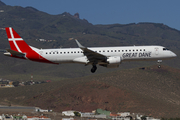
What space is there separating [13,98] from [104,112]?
1969 inches

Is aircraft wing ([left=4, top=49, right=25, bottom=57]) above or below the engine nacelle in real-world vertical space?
above

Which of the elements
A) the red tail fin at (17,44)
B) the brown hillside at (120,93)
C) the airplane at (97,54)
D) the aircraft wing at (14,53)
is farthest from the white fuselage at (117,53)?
the brown hillside at (120,93)

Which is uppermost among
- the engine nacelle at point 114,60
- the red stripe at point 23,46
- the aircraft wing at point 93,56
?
the red stripe at point 23,46

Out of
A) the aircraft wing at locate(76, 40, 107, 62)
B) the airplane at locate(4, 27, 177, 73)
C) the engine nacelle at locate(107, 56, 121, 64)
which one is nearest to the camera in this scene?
the aircraft wing at locate(76, 40, 107, 62)

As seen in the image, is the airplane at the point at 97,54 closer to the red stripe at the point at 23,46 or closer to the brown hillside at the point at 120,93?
the red stripe at the point at 23,46

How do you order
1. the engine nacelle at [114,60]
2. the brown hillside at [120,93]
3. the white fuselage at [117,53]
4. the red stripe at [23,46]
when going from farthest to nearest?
the brown hillside at [120,93] → the red stripe at [23,46] → the white fuselage at [117,53] → the engine nacelle at [114,60]

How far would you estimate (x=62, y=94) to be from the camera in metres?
164

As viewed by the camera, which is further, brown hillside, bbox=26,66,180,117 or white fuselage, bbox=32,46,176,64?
brown hillside, bbox=26,66,180,117

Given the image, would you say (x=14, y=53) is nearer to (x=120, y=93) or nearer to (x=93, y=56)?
(x=93, y=56)

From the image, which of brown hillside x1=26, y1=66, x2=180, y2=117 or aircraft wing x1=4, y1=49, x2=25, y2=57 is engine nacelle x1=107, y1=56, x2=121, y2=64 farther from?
brown hillside x1=26, y1=66, x2=180, y2=117

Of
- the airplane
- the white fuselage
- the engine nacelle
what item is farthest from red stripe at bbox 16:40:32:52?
the engine nacelle

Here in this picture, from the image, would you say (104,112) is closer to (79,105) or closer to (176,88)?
(79,105)

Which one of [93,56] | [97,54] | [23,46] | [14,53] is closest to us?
[97,54]

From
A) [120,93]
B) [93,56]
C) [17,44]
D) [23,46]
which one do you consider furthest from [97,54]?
[120,93]
